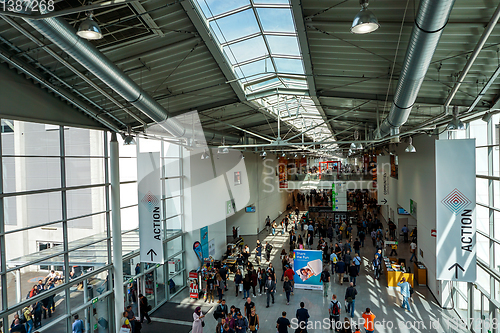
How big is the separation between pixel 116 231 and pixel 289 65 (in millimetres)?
7646

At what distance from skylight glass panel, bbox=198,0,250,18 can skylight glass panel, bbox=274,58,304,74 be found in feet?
8.71

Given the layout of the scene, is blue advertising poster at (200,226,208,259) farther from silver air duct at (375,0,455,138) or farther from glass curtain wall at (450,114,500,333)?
silver air duct at (375,0,455,138)

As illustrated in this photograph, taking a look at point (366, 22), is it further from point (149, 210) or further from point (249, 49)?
point (149, 210)

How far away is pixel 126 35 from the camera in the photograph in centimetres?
650

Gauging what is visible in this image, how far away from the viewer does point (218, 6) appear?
248 inches

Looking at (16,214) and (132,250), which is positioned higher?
(16,214)

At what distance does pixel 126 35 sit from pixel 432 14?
18.1 ft

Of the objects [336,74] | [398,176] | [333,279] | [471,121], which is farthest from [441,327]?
[398,176]

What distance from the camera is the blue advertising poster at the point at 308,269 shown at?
13406mm

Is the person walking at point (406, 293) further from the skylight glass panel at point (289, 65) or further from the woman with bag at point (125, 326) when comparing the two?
the woman with bag at point (125, 326)

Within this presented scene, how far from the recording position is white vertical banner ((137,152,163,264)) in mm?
10094

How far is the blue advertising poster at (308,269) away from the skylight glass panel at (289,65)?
7545 millimetres

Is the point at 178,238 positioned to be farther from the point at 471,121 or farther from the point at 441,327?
the point at 471,121

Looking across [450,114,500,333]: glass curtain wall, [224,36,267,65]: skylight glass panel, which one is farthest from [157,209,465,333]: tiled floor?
[224,36,267,65]: skylight glass panel
